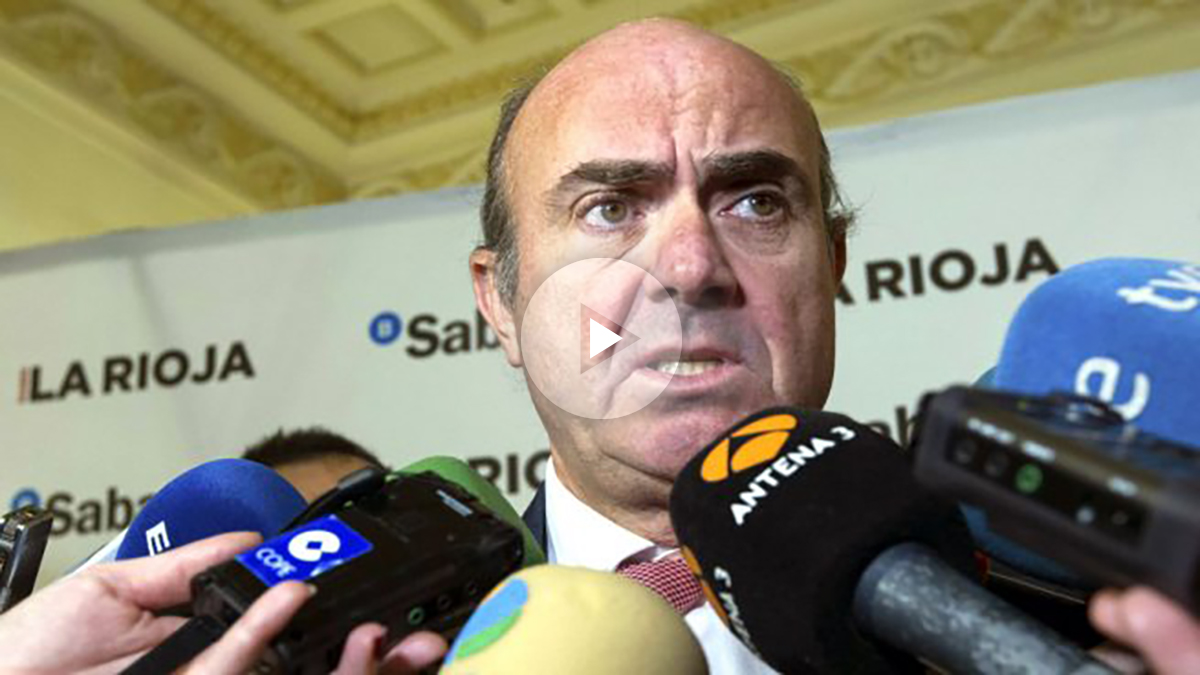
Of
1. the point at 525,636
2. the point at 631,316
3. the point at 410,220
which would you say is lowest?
the point at 525,636

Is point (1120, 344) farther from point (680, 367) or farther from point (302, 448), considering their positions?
point (302, 448)

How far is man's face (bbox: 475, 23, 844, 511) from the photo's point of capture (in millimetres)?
958

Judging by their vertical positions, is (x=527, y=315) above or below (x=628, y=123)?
below

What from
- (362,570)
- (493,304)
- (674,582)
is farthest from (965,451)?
(493,304)

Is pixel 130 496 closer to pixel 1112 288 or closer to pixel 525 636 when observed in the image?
pixel 525 636

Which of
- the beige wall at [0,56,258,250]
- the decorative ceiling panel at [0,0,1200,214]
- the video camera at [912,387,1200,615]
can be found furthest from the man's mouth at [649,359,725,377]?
the beige wall at [0,56,258,250]

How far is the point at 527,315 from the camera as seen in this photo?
3.84ft

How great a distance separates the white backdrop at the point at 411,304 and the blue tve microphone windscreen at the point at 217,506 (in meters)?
1.04

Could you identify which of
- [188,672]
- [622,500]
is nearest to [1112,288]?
[188,672]

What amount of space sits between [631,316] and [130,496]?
1.35 m
